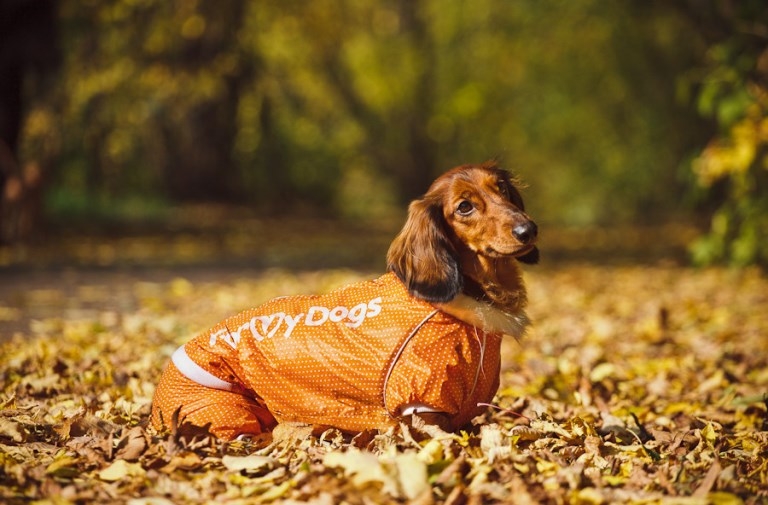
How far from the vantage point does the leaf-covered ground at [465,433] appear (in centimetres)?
296

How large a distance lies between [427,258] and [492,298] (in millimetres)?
378

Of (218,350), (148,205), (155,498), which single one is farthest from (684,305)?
(148,205)

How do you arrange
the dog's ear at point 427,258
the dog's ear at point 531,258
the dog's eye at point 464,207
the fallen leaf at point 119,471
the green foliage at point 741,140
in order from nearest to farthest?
the fallen leaf at point 119,471 → the dog's ear at point 427,258 → the dog's eye at point 464,207 → the dog's ear at point 531,258 → the green foliage at point 741,140

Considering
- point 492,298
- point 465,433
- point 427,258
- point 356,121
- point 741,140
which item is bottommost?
point 465,433

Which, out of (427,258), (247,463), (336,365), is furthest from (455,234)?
(247,463)

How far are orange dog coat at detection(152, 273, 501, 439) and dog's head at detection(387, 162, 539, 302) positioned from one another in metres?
0.11

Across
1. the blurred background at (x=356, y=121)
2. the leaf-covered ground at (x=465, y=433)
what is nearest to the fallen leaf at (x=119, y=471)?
the leaf-covered ground at (x=465, y=433)

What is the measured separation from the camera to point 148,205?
1770 cm

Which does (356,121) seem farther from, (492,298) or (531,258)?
(492,298)

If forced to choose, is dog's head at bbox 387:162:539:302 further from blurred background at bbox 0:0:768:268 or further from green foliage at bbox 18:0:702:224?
green foliage at bbox 18:0:702:224

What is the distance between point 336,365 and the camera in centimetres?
341

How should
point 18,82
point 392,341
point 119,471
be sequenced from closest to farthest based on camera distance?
1. point 119,471
2. point 392,341
3. point 18,82

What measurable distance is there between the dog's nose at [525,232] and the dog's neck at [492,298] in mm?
218

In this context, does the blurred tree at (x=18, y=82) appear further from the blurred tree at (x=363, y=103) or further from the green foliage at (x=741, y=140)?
the green foliage at (x=741, y=140)
